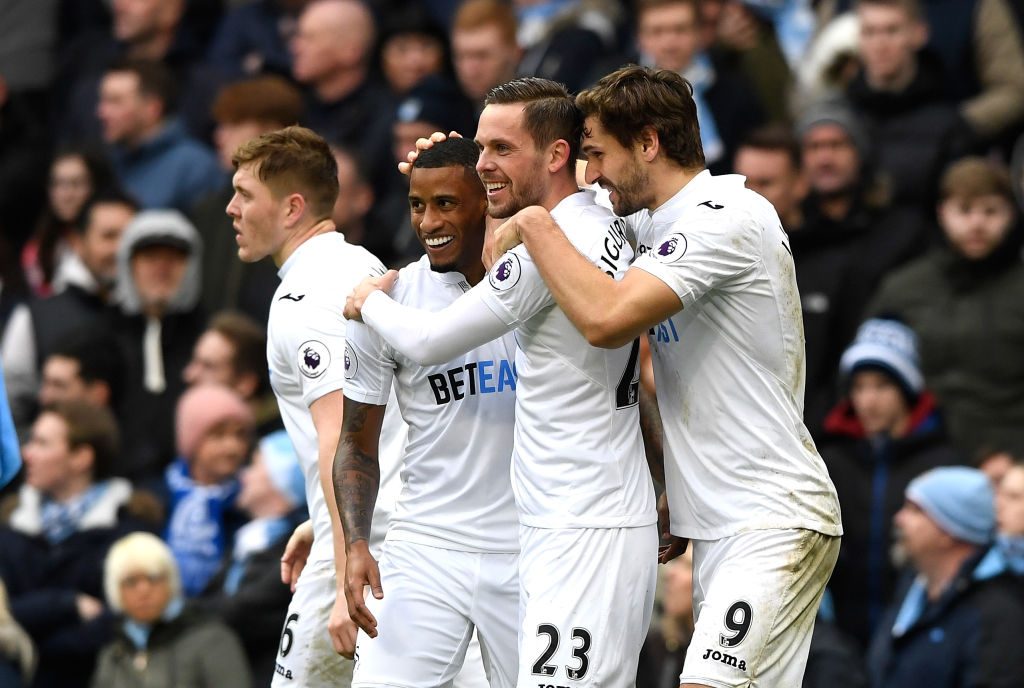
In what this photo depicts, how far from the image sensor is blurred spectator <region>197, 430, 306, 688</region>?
33.0 ft

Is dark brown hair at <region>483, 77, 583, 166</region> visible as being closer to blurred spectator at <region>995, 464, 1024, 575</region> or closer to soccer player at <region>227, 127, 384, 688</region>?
soccer player at <region>227, 127, 384, 688</region>

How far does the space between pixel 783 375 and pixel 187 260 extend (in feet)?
22.3

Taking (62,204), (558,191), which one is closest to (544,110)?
(558,191)

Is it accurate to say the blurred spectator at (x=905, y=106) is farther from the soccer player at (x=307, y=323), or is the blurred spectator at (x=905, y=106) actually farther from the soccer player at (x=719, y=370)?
the soccer player at (x=719, y=370)

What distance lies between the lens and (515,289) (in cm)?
671

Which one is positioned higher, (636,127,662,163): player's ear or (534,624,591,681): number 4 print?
(636,127,662,163): player's ear

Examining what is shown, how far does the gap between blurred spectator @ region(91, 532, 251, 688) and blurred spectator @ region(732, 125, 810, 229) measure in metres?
4.00

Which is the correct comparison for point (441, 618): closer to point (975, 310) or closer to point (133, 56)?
point (975, 310)

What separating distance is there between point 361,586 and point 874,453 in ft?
13.8

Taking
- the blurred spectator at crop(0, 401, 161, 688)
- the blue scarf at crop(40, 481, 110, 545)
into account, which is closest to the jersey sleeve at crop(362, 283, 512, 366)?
the blurred spectator at crop(0, 401, 161, 688)

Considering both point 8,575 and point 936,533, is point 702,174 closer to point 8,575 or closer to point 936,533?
point 936,533

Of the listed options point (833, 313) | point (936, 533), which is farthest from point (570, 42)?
point (936, 533)

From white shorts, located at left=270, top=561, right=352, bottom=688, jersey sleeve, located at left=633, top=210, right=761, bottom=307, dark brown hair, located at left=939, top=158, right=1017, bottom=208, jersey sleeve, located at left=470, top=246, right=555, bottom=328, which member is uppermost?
dark brown hair, located at left=939, top=158, right=1017, bottom=208

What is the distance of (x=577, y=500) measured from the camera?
6.75 meters
